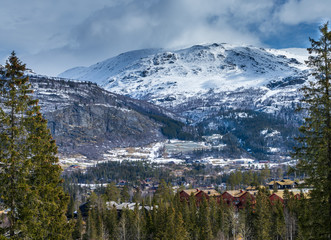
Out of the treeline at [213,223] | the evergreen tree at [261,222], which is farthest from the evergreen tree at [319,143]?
the evergreen tree at [261,222]

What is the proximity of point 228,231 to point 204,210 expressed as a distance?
7.31 m

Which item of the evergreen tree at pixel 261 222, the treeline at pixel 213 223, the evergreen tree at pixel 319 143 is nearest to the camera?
the evergreen tree at pixel 319 143

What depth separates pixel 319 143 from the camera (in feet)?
66.8

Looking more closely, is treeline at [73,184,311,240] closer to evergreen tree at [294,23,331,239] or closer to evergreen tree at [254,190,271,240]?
evergreen tree at [254,190,271,240]

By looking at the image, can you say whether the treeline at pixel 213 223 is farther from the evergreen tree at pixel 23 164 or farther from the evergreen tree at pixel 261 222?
the evergreen tree at pixel 23 164

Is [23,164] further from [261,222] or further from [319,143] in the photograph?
[261,222]

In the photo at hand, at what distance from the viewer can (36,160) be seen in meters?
21.4

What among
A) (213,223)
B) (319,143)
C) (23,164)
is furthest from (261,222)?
(23,164)

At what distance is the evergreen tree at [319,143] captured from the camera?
19.8m

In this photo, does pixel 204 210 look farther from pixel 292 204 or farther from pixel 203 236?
pixel 292 204

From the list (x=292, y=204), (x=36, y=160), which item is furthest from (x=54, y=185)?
(x=292, y=204)

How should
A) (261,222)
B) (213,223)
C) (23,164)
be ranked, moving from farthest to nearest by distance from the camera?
(213,223) < (261,222) < (23,164)

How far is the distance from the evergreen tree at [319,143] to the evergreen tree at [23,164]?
16.5 meters

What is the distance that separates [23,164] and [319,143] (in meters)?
18.1
